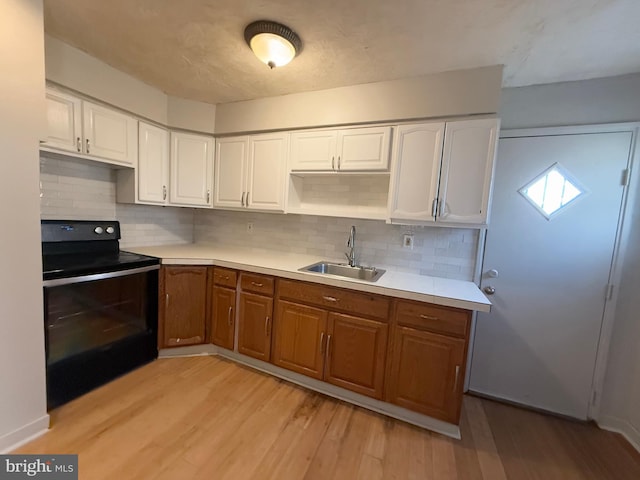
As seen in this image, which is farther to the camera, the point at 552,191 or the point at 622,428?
the point at 552,191

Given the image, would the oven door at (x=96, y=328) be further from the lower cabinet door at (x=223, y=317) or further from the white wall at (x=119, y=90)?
the white wall at (x=119, y=90)

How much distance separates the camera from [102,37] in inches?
69.5

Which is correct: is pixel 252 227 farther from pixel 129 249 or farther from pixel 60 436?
pixel 60 436

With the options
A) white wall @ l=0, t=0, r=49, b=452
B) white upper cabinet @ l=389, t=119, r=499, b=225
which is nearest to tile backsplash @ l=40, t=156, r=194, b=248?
white wall @ l=0, t=0, r=49, b=452

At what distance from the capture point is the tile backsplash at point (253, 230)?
2195 millimetres

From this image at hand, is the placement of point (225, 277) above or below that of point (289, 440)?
Result: above

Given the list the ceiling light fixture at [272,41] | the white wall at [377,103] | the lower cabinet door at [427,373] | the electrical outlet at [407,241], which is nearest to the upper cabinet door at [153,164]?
the white wall at [377,103]

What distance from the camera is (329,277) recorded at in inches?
78.9

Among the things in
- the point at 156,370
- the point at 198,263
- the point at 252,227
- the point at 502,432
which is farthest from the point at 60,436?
the point at 502,432

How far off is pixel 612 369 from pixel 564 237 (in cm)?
97

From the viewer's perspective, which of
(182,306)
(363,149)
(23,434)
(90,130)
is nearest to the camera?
(23,434)

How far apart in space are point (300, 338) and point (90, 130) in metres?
2.27

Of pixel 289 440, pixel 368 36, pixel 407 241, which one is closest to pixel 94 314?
pixel 289 440

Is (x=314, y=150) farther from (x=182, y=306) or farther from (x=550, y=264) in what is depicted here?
(x=550, y=264)
